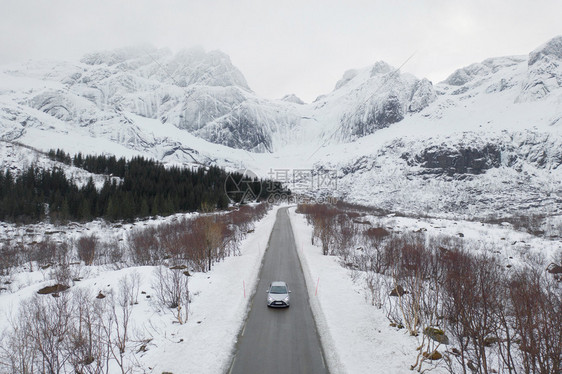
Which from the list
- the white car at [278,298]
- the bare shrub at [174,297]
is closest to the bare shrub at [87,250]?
the bare shrub at [174,297]

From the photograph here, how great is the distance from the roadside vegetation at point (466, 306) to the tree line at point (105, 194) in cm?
4262

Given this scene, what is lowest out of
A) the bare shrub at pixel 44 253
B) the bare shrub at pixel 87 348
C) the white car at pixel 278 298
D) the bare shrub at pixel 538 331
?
the bare shrub at pixel 44 253

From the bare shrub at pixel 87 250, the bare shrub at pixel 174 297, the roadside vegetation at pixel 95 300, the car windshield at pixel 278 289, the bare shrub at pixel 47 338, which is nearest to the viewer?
the bare shrub at pixel 47 338

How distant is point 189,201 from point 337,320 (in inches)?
3301

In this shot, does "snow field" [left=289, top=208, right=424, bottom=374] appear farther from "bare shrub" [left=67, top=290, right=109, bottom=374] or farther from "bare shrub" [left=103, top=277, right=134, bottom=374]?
"bare shrub" [left=67, top=290, right=109, bottom=374]

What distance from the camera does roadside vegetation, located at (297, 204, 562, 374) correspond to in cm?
834

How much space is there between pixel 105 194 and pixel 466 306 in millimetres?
99237

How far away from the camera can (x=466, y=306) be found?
11930 mm

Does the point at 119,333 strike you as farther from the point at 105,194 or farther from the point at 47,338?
the point at 105,194

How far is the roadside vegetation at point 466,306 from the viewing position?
8336 millimetres

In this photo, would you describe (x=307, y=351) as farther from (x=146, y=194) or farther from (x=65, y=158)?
(x=65, y=158)

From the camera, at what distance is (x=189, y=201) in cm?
9400

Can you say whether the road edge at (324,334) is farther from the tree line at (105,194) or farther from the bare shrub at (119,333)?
the tree line at (105,194)

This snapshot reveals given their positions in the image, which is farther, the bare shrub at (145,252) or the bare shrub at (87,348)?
the bare shrub at (145,252)
